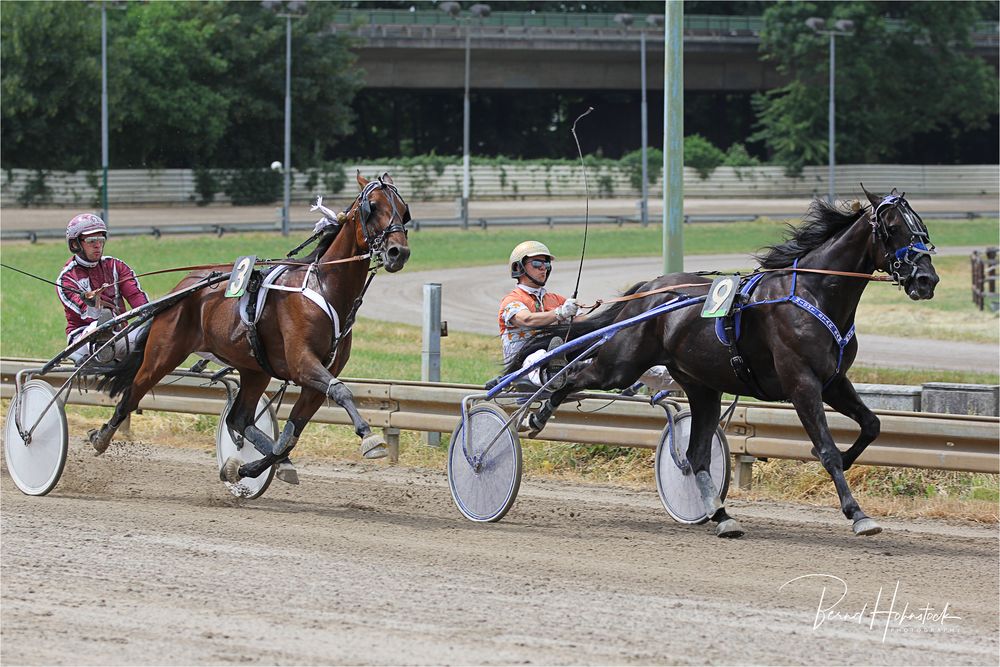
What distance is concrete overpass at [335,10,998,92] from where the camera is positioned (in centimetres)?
5988

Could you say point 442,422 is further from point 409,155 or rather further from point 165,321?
point 409,155

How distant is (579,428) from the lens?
32.9 ft

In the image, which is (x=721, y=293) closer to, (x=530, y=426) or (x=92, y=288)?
(x=530, y=426)

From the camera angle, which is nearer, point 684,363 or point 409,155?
point 684,363

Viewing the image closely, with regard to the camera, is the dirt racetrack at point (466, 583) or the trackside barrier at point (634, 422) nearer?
the dirt racetrack at point (466, 583)

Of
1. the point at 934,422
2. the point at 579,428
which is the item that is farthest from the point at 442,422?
the point at 934,422

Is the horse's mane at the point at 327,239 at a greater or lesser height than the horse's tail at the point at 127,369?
greater

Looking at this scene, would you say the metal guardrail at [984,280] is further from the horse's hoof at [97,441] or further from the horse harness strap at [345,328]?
the horse's hoof at [97,441]

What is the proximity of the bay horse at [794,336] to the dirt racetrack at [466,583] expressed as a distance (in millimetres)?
625

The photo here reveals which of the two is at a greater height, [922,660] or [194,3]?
[194,3]

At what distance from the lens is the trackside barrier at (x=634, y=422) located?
8695mm

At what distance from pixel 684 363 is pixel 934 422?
1.69m

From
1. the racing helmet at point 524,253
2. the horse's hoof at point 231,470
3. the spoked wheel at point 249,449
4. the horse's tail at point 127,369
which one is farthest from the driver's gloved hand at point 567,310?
the horse's tail at point 127,369

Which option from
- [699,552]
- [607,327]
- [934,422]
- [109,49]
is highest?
[109,49]
